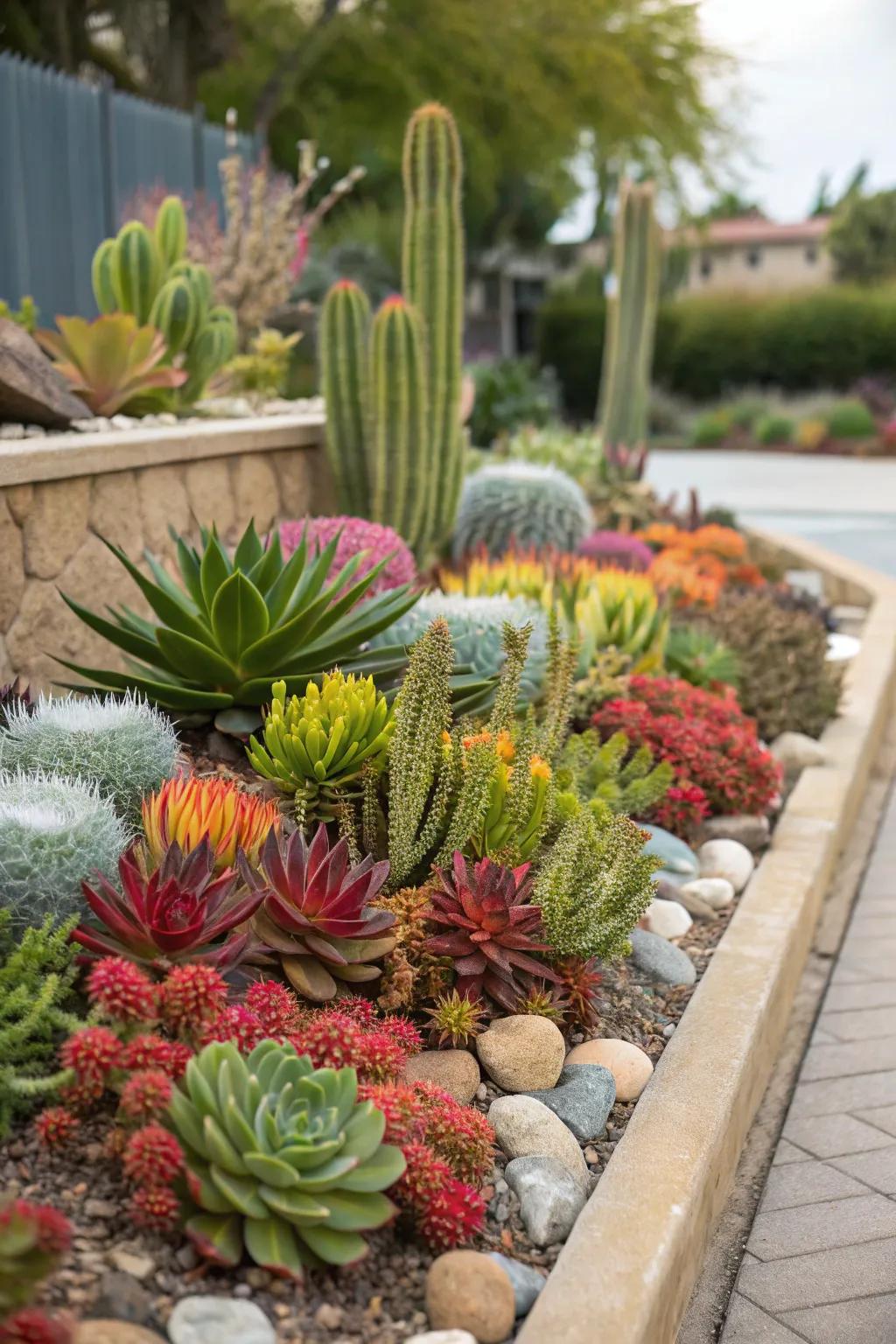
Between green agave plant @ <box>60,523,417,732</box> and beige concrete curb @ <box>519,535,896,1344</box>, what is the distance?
138 centimetres

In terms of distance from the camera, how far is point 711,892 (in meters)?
4.32

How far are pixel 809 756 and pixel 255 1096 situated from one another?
4.04 m

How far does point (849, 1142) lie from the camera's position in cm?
343

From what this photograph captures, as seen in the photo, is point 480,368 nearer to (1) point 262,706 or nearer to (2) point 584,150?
(2) point 584,150

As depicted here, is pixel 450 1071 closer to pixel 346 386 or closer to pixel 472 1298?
pixel 472 1298

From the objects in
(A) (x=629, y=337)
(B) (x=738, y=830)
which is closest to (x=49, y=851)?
(B) (x=738, y=830)

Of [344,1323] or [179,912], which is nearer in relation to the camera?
[344,1323]

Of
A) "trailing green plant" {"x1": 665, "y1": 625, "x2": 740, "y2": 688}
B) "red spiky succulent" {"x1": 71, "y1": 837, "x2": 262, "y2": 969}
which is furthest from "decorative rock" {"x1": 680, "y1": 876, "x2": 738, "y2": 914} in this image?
"red spiky succulent" {"x1": 71, "y1": 837, "x2": 262, "y2": 969}

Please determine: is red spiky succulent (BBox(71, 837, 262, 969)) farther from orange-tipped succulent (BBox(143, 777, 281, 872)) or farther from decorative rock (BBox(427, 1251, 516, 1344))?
decorative rock (BBox(427, 1251, 516, 1344))

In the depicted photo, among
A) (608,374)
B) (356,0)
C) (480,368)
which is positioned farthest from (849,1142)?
(356,0)

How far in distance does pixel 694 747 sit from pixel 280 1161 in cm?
292

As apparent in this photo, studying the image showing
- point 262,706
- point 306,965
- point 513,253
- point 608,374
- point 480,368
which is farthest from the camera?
point 513,253

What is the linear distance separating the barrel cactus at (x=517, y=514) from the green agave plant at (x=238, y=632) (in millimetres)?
3329

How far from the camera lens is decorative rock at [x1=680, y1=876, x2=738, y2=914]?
430 centimetres
